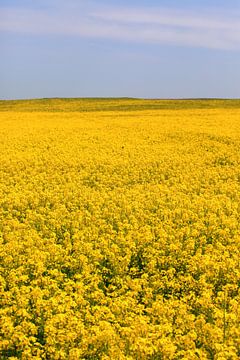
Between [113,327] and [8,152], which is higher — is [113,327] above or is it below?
below

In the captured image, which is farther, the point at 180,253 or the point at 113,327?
the point at 180,253

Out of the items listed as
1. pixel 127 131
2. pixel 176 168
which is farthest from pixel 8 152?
pixel 127 131

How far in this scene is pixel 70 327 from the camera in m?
6.72

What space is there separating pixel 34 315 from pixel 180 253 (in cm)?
368

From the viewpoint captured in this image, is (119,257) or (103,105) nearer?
(119,257)

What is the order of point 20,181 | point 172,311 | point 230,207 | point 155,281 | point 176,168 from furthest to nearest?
point 176,168, point 20,181, point 230,207, point 155,281, point 172,311

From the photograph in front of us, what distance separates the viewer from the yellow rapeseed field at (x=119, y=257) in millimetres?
6543

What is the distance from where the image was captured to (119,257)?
31.3 ft

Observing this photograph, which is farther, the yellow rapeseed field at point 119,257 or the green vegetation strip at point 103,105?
the green vegetation strip at point 103,105

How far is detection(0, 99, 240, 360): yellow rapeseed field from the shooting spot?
21.5 feet

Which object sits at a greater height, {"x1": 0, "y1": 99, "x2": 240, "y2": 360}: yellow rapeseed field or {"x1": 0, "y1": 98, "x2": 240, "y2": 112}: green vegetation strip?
{"x1": 0, "y1": 98, "x2": 240, "y2": 112}: green vegetation strip

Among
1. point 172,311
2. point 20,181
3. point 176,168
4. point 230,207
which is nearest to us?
point 172,311

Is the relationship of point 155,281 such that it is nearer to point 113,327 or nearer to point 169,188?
point 113,327

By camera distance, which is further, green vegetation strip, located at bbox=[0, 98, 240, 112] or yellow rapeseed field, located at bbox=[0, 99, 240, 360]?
green vegetation strip, located at bbox=[0, 98, 240, 112]
